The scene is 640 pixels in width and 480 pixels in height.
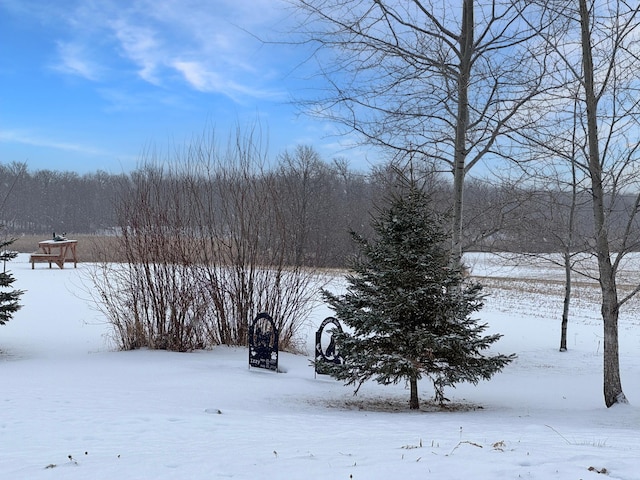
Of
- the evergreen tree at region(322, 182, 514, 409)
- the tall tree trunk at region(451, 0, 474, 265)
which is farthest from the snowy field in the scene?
the tall tree trunk at region(451, 0, 474, 265)

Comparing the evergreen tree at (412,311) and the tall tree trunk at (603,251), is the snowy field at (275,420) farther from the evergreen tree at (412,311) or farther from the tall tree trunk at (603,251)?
the evergreen tree at (412,311)

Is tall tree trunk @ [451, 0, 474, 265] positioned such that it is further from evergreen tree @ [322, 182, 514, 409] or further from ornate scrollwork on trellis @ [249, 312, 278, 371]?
ornate scrollwork on trellis @ [249, 312, 278, 371]

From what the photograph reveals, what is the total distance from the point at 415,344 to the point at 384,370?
0.48 m

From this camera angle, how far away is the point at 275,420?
17.8 ft

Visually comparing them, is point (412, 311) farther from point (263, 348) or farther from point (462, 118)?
point (462, 118)

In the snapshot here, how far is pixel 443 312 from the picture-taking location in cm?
680

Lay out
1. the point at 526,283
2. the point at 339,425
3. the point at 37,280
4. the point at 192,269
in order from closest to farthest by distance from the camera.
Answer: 1. the point at 339,425
2. the point at 192,269
3. the point at 37,280
4. the point at 526,283

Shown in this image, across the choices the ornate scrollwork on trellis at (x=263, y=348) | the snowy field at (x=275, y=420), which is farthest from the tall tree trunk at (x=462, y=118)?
the ornate scrollwork on trellis at (x=263, y=348)

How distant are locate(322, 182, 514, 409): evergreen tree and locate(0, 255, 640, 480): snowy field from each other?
1.68 feet

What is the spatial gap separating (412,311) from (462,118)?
4.42m

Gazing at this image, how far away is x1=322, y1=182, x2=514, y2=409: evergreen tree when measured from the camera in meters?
6.70

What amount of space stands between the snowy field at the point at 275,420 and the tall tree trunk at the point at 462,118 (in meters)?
2.67

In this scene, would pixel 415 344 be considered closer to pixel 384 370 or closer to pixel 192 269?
pixel 384 370

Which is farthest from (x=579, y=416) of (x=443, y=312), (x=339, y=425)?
(x=339, y=425)
